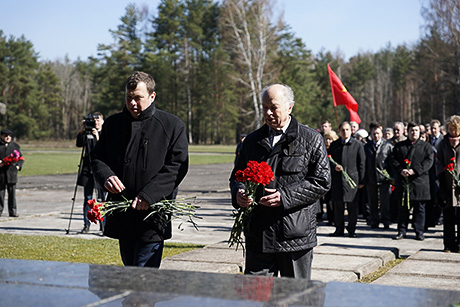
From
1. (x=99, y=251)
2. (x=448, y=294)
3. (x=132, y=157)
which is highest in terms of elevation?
(x=132, y=157)

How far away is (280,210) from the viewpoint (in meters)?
4.39

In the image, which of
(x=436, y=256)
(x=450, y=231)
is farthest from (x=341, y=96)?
(x=436, y=256)

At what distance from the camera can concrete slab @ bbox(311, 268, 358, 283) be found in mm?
6820

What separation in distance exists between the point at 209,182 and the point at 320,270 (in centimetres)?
1618

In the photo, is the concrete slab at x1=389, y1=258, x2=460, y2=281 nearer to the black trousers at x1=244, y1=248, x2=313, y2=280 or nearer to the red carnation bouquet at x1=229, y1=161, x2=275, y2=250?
the black trousers at x1=244, y1=248, x2=313, y2=280

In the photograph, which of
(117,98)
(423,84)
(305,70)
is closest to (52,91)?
(117,98)

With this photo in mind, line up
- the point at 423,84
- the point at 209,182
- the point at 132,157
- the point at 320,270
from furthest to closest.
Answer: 1. the point at 423,84
2. the point at 209,182
3. the point at 320,270
4. the point at 132,157

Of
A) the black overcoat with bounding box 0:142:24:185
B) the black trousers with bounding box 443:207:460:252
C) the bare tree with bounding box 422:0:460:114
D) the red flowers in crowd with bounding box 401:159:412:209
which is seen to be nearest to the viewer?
the black trousers with bounding box 443:207:460:252

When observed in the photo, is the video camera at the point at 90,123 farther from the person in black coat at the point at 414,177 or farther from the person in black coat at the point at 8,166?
the person in black coat at the point at 414,177

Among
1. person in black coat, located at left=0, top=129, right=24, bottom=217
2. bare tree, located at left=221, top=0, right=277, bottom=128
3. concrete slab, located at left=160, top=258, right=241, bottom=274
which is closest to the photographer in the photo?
concrete slab, located at left=160, top=258, right=241, bottom=274

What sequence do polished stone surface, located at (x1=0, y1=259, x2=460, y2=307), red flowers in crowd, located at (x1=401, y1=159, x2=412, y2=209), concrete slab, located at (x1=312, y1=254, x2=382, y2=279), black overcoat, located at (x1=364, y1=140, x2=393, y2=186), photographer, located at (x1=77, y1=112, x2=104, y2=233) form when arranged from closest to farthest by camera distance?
polished stone surface, located at (x1=0, y1=259, x2=460, y2=307) < concrete slab, located at (x1=312, y1=254, x2=382, y2=279) < photographer, located at (x1=77, y1=112, x2=104, y2=233) < red flowers in crowd, located at (x1=401, y1=159, x2=412, y2=209) < black overcoat, located at (x1=364, y1=140, x2=393, y2=186)

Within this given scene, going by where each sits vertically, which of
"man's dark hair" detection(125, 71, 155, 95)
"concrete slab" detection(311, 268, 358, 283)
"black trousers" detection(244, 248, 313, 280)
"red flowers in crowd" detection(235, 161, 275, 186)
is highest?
"man's dark hair" detection(125, 71, 155, 95)

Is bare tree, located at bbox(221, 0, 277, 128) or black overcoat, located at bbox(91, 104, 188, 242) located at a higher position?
bare tree, located at bbox(221, 0, 277, 128)

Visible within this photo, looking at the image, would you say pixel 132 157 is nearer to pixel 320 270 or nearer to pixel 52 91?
pixel 320 270
